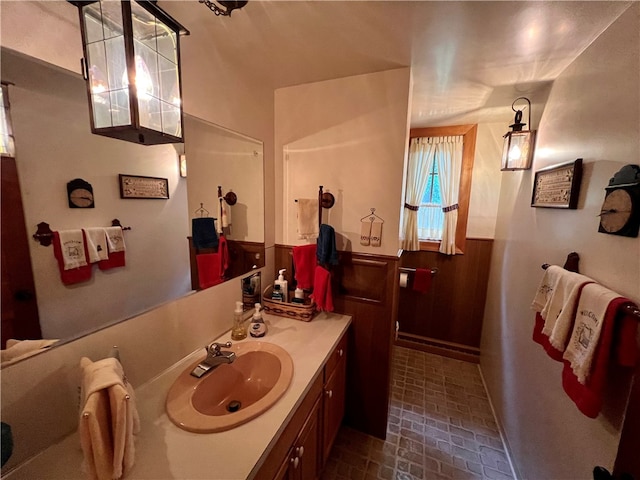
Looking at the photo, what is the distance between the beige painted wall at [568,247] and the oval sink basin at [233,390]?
3.98 ft

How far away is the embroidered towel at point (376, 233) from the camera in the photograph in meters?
1.55

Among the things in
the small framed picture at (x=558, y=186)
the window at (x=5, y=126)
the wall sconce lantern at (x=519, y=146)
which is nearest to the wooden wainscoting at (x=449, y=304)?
the wall sconce lantern at (x=519, y=146)

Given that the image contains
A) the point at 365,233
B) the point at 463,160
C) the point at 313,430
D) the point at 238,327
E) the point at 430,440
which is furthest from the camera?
the point at 463,160

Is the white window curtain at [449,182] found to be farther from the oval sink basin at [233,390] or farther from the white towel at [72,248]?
the white towel at [72,248]

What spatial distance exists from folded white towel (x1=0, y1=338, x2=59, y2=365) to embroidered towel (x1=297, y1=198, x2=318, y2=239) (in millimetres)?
1241

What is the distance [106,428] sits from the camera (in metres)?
0.63

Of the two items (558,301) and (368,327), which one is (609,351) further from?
(368,327)

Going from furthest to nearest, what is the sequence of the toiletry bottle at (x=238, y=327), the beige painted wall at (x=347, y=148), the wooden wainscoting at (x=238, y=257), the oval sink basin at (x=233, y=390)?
the beige painted wall at (x=347, y=148), the toiletry bottle at (x=238, y=327), the wooden wainscoting at (x=238, y=257), the oval sink basin at (x=233, y=390)

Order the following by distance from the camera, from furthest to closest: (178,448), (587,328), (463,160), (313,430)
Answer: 1. (463,160)
2. (313,430)
3. (587,328)
4. (178,448)

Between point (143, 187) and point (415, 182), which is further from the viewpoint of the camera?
point (415, 182)

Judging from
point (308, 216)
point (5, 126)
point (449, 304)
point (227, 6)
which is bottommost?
point (449, 304)

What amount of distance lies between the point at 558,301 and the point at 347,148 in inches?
51.3

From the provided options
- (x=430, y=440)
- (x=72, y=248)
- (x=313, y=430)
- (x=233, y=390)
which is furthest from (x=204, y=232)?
(x=430, y=440)

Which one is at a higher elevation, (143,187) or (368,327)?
(143,187)
